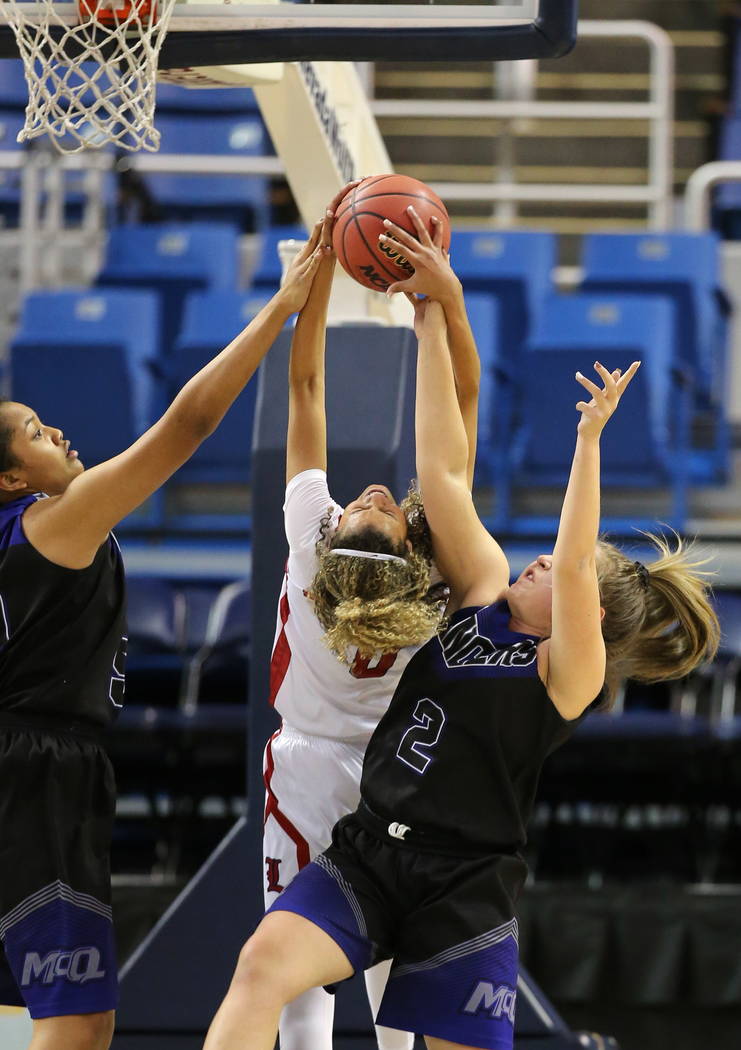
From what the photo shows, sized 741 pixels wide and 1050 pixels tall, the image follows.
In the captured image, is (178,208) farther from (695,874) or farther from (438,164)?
(695,874)

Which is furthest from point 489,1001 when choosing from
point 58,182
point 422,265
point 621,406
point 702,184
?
point 58,182

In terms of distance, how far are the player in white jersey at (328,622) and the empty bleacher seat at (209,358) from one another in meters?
3.68

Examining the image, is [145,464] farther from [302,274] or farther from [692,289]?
[692,289]

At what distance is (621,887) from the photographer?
5.81m

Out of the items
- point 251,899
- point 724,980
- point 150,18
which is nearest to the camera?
point 150,18

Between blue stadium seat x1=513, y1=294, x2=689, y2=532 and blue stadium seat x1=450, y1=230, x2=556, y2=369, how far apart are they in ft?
1.64

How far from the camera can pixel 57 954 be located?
312cm

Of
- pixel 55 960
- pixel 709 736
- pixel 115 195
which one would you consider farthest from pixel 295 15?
pixel 115 195

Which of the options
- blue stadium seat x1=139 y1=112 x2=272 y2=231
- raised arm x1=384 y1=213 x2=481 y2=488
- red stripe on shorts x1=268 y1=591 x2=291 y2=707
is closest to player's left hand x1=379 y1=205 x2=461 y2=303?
raised arm x1=384 y1=213 x2=481 y2=488

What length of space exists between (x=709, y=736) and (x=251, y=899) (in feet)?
7.79

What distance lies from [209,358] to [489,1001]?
4.74m

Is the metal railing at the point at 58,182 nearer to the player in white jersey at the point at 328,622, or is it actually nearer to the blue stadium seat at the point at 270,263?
the blue stadium seat at the point at 270,263

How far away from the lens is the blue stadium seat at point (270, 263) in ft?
25.8

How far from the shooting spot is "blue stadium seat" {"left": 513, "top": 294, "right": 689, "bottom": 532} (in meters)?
6.93
